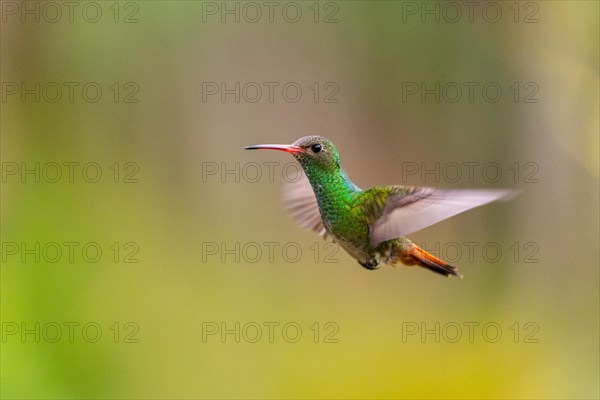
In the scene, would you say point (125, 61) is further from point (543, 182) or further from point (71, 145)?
point (543, 182)

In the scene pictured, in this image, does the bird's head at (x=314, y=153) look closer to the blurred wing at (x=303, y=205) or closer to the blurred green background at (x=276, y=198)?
the blurred wing at (x=303, y=205)

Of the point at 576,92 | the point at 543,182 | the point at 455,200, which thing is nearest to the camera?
the point at 455,200

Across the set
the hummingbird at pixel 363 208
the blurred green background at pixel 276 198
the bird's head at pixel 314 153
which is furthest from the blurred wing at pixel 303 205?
the blurred green background at pixel 276 198

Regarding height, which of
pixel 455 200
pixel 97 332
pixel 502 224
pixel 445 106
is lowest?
pixel 97 332

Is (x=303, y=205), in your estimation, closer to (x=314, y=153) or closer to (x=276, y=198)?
(x=314, y=153)

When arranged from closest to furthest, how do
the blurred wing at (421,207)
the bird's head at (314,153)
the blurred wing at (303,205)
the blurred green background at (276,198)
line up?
1. the blurred wing at (421,207)
2. the bird's head at (314,153)
3. the blurred wing at (303,205)
4. the blurred green background at (276,198)

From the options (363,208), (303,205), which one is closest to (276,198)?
(303,205)

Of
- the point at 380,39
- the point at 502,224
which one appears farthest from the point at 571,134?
the point at 380,39
